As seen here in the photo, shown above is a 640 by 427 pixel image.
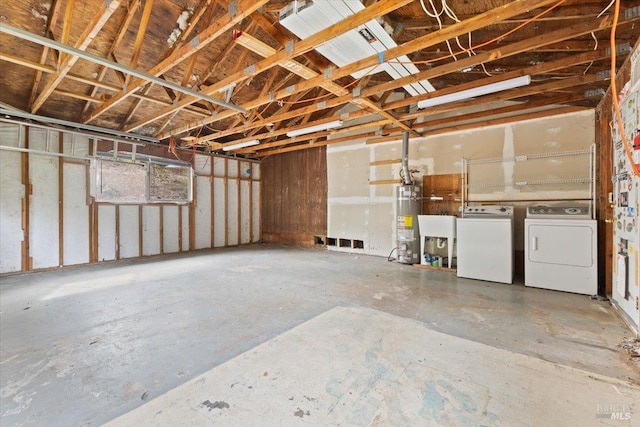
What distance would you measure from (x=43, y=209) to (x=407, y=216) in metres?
→ 6.93

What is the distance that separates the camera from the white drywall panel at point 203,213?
289 inches

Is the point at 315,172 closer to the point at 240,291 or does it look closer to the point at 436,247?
the point at 436,247

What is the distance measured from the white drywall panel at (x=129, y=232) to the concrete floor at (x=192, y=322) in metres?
1.27

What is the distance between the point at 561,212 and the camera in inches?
145

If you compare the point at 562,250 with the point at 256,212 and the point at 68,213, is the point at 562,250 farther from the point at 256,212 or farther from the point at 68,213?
the point at 68,213

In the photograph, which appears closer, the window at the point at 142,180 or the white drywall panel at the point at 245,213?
the window at the point at 142,180

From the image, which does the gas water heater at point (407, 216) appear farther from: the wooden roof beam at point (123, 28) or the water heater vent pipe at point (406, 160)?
the wooden roof beam at point (123, 28)

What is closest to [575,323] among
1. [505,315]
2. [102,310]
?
A: [505,315]

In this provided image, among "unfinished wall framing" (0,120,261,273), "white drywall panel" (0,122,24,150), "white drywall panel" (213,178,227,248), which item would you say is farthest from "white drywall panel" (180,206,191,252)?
"white drywall panel" (0,122,24,150)

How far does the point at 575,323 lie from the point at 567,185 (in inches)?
106

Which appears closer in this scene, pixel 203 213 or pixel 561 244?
pixel 561 244

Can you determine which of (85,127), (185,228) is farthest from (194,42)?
(185,228)

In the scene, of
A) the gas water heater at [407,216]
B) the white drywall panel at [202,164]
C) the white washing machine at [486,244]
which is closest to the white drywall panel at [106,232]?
the white drywall panel at [202,164]

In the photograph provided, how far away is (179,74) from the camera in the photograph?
15.0 ft
